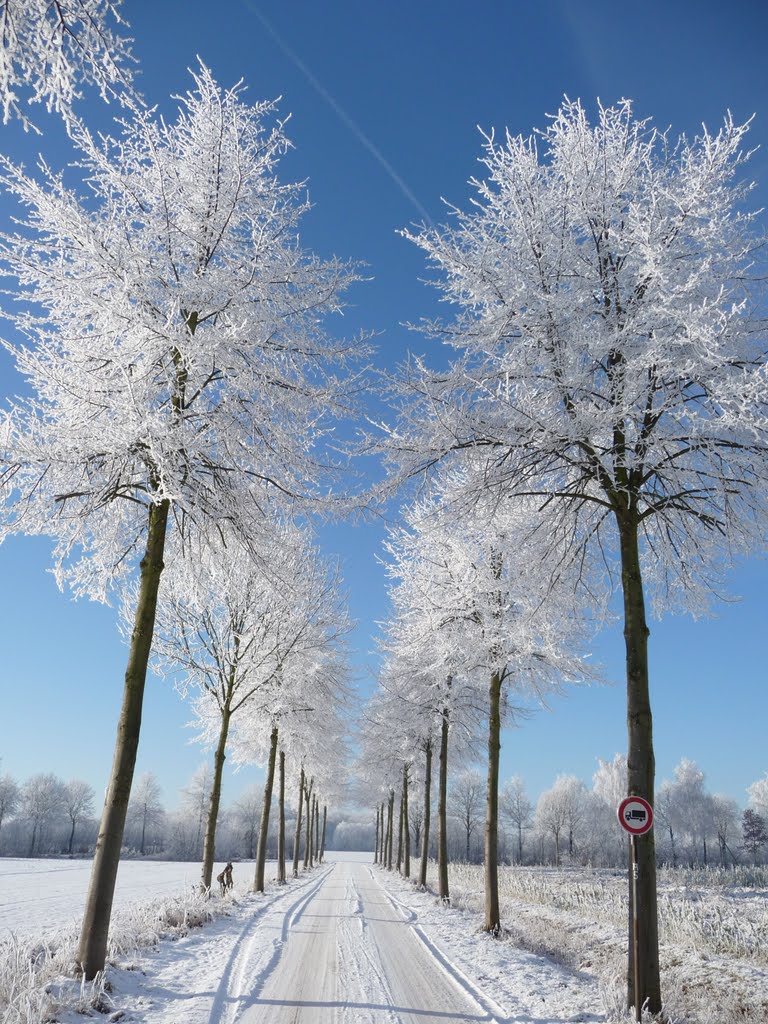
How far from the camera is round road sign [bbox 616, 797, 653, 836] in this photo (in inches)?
256

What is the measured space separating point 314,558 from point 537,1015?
49.1ft

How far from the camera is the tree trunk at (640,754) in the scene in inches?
253

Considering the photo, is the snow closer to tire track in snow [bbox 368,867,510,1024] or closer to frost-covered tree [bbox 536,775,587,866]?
tire track in snow [bbox 368,867,510,1024]

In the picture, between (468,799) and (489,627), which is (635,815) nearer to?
(489,627)

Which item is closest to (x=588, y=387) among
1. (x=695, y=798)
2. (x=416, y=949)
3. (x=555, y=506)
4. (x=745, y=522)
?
(x=555, y=506)

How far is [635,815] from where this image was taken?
6.51 metres

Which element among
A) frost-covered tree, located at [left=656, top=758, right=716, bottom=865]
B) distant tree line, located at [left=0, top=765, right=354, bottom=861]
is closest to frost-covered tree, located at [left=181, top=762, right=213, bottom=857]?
distant tree line, located at [left=0, top=765, right=354, bottom=861]

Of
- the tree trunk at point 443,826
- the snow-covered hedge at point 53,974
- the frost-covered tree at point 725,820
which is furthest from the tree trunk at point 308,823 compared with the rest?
the frost-covered tree at point 725,820

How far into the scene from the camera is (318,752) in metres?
30.7

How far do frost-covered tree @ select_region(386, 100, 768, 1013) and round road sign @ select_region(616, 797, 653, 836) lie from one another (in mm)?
304

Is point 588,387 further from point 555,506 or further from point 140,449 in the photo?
point 140,449

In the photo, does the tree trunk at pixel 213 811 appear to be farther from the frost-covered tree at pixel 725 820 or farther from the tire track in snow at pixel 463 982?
the frost-covered tree at pixel 725 820

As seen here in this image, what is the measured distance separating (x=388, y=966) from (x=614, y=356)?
A: 8375 mm

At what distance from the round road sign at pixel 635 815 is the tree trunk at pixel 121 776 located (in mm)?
5061
